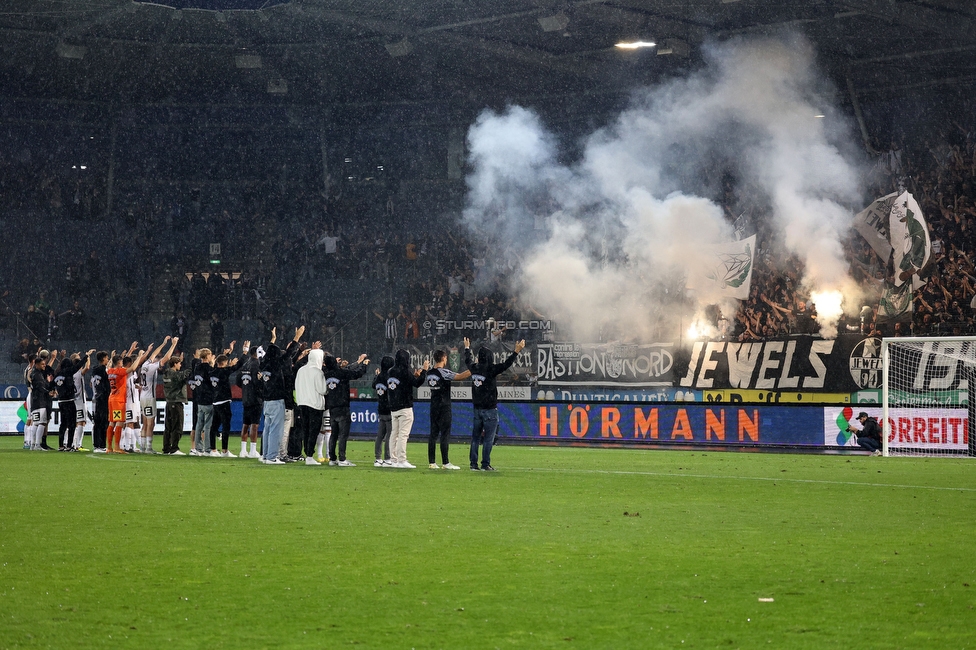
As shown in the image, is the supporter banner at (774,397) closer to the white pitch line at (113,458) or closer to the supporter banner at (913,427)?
the supporter banner at (913,427)

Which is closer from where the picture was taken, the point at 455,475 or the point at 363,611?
the point at 363,611

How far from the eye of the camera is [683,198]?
1410 inches

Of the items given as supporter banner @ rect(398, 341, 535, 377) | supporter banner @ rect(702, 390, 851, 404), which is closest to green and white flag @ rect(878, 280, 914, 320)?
supporter banner @ rect(702, 390, 851, 404)

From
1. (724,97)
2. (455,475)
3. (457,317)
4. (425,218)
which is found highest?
(724,97)

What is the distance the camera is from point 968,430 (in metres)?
23.1

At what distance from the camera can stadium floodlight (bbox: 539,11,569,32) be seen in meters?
34.0

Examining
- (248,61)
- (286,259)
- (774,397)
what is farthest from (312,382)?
(248,61)

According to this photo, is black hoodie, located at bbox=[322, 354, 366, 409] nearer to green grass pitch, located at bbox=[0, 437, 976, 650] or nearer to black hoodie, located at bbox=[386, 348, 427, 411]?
black hoodie, located at bbox=[386, 348, 427, 411]

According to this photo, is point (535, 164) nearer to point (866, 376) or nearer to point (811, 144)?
point (811, 144)

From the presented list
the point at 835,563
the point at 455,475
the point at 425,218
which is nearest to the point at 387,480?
the point at 455,475

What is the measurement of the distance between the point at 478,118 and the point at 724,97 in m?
10.0

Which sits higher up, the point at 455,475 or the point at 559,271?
the point at 559,271

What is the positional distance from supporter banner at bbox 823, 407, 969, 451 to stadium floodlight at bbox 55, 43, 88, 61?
28.2 m

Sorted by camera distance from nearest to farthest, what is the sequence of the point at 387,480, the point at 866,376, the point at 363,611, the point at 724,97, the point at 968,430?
the point at 363,611 → the point at 387,480 → the point at 968,430 → the point at 866,376 → the point at 724,97
